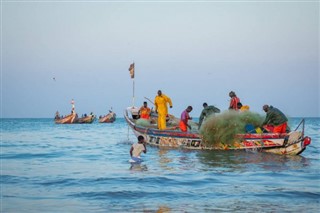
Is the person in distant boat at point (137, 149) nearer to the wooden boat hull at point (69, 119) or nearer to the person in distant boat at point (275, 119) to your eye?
the person in distant boat at point (275, 119)

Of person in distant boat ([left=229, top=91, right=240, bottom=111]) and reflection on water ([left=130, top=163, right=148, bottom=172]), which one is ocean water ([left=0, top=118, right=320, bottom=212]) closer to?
reflection on water ([left=130, top=163, right=148, bottom=172])

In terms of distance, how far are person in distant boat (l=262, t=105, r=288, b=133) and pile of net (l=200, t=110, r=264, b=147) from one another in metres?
1.09

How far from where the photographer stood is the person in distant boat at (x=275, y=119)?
17062 mm

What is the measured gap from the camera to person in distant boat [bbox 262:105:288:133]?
17062mm

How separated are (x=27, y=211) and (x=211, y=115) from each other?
35.6ft

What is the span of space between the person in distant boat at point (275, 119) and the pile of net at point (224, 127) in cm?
109

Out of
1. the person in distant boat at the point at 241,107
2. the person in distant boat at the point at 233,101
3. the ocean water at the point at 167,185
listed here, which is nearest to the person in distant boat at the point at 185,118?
the person in distant boat at the point at 233,101

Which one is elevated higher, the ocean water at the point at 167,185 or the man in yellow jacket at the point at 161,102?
the man in yellow jacket at the point at 161,102

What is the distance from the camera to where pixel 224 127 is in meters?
18.0

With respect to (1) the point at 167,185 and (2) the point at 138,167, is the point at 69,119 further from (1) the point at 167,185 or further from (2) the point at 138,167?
(1) the point at 167,185

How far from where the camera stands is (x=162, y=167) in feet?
46.6

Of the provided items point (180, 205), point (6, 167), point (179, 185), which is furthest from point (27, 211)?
point (6, 167)

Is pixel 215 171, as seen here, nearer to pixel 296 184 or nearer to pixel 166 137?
pixel 296 184

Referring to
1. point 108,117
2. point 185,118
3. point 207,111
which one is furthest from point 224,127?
point 108,117
